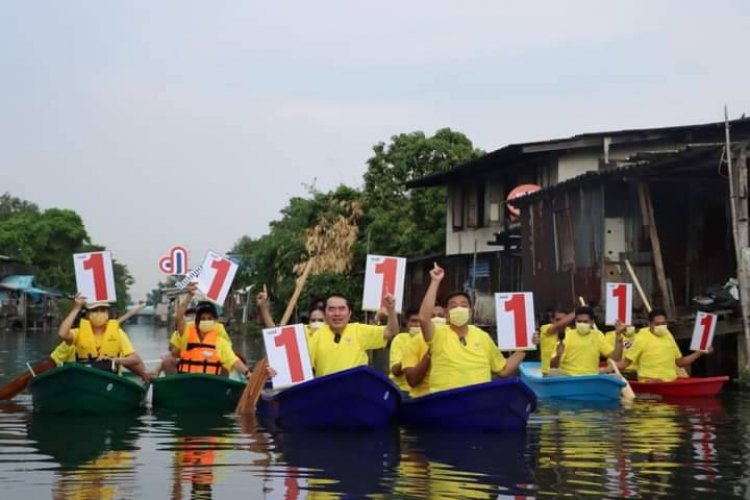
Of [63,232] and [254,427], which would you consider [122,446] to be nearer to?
[254,427]

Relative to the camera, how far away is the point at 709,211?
21422 mm

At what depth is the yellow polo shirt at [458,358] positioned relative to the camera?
11773mm

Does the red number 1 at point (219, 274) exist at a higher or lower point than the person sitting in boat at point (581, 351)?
higher

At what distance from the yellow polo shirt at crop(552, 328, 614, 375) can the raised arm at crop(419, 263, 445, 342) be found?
6.45 m

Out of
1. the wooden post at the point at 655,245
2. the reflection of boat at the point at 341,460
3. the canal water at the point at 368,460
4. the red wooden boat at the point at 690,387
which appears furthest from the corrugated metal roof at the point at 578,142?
the reflection of boat at the point at 341,460

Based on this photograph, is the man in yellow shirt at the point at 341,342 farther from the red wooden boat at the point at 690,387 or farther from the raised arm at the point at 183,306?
the red wooden boat at the point at 690,387

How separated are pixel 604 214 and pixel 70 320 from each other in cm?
1148

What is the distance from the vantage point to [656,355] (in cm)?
1803

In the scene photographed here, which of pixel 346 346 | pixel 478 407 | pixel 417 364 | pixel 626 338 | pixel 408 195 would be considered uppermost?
pixel 408 195

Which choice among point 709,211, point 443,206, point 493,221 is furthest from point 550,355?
point 443,206

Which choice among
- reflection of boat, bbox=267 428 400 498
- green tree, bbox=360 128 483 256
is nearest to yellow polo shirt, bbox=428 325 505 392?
reflection of boat, bbox=267 428 400 498

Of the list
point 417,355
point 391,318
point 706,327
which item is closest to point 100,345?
point 417,355

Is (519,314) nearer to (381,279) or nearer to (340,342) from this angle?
(381,279)

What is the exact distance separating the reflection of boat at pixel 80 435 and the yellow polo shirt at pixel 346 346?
2.36 metres
